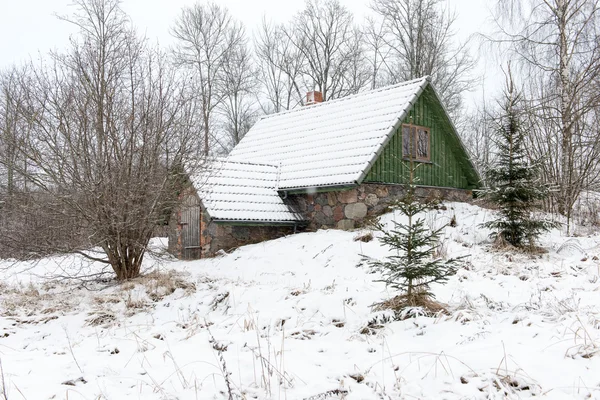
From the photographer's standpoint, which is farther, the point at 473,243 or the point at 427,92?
the point at 427,92

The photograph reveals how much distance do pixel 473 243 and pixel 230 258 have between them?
5.46m

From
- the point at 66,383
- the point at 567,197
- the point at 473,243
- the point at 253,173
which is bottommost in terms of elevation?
the point at 66,383

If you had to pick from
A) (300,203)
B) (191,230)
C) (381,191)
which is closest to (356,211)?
(381,191)

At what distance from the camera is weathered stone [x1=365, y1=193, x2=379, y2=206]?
43.0 ft

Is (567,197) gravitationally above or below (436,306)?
above

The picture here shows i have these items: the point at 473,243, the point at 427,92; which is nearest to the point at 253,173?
the point at 427,92

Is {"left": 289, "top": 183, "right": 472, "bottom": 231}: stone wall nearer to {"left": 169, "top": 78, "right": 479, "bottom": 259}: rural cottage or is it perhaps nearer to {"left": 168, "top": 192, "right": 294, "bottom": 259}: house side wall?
{"left": 169, "top": 78, "right": 479, "bottom": 259}: rural cottage

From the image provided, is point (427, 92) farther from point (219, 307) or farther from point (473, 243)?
point (219, 307)

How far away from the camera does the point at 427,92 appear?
48.4 feet

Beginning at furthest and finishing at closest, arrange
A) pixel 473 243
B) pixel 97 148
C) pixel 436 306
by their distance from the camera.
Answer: pixel 473 243 → pixel 97 148 → pixel 436 306

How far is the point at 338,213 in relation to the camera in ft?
43.4

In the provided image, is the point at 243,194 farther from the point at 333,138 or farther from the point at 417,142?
the point at 417,142

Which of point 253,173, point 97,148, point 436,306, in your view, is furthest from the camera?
point 253,173

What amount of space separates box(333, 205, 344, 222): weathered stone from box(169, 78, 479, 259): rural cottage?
26 mm
